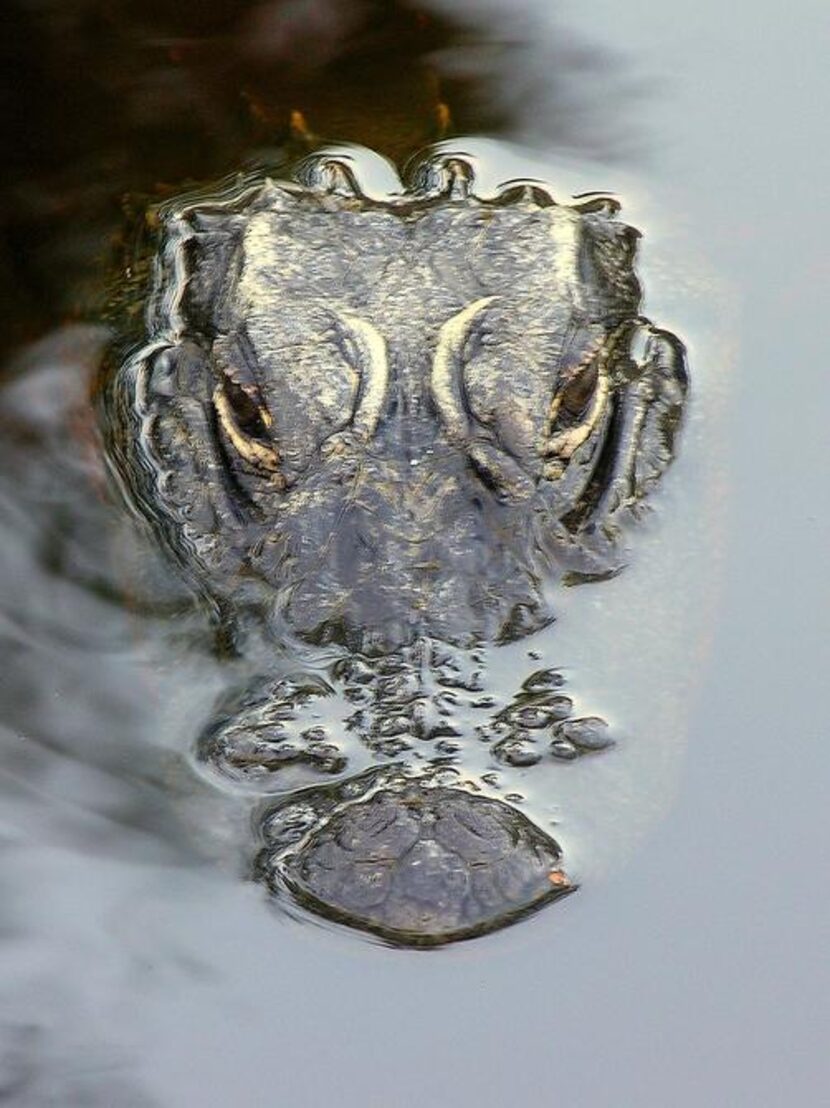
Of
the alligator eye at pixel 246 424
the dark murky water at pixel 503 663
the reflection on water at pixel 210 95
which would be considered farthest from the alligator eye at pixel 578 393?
the reflection on water at pixel 210 95

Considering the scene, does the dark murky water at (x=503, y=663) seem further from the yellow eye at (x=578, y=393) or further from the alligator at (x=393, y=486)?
the yellow eye at (x=578, y=393)

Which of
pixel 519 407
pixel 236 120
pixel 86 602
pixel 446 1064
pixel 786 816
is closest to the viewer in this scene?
pixel 446 1064

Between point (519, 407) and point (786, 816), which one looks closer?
point (786, 816)

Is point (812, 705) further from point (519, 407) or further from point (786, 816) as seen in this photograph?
point (519, 407)

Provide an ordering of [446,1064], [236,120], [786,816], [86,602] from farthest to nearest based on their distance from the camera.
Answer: [236,120] < [86,602] < [786,816] < [446,1064]

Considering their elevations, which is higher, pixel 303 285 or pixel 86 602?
pixel 303 285

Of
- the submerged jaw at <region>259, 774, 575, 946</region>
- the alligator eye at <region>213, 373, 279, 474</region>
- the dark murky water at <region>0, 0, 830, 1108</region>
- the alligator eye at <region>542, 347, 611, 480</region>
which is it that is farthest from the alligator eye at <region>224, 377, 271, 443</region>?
the submerged jaw at <region>259, 774, 575, 946</region>

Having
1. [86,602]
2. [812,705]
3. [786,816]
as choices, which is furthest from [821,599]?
[86,602]
